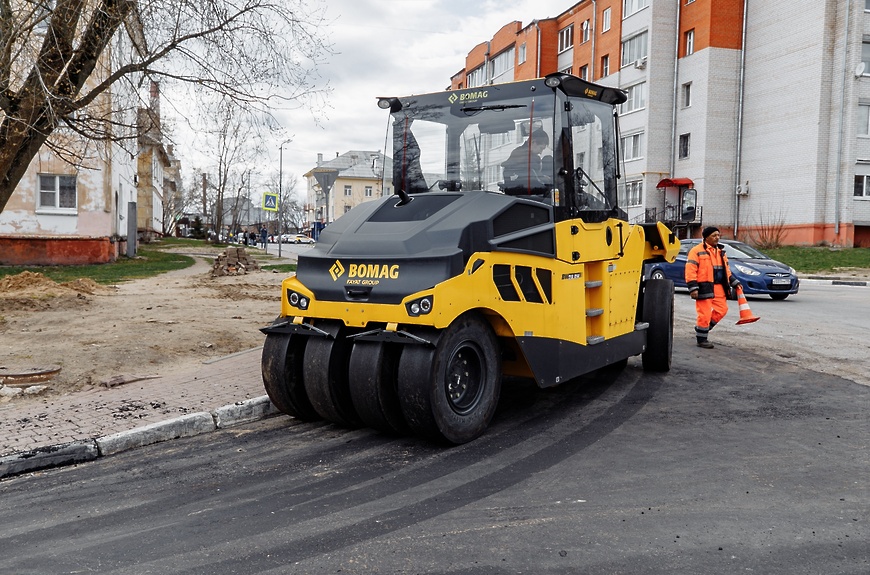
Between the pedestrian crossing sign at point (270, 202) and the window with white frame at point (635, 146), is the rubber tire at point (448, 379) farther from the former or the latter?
the window with white frame at point (635, 146)

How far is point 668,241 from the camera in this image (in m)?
8.62

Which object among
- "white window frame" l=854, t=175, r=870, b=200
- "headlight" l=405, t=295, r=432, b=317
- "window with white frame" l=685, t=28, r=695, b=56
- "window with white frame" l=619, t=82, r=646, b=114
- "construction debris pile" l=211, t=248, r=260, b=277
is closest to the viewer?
"headlight" l=405, t=295, r=432, b=317

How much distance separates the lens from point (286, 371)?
5.86m

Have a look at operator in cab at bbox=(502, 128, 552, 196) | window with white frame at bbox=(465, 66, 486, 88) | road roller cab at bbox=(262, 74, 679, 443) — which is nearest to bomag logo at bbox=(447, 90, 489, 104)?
road roller cab at bbox=(262, 74, 679, 443)

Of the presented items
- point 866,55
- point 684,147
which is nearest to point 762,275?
point 866,55

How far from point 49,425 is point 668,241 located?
650cm

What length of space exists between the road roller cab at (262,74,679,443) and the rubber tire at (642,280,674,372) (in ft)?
2.82

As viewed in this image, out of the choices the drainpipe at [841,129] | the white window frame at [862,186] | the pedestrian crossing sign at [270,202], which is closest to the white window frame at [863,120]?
the drainpipe at [841,129]

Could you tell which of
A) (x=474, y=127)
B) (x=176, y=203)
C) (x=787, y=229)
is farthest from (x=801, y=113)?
(x=176, y=203)

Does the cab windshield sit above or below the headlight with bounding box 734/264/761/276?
above

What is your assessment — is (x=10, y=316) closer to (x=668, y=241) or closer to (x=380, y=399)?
(x=380, y=399)

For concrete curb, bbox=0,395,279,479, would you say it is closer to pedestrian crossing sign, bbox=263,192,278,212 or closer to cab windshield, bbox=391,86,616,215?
cab windshield, bbox=391,86,616,215

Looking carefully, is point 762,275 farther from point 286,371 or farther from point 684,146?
point 684,146

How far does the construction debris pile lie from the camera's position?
21469 mm
